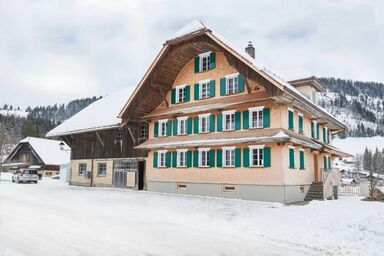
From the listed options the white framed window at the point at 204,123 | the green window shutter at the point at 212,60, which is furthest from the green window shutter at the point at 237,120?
the green window shutter at the point at 212,60

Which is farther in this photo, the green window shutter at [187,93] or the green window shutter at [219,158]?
the green window shutter at [187,93]

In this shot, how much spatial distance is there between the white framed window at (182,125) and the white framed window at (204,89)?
218 cm

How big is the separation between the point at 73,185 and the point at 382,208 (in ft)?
92.7

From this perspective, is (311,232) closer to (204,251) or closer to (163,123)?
(204,251)

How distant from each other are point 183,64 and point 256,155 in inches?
377

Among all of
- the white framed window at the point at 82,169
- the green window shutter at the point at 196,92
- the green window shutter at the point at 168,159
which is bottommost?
the white framed window at the point at 82,169

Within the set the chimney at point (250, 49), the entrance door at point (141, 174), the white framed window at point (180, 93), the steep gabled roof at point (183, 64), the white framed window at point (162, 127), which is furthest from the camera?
the entrance door at point (141, 174)

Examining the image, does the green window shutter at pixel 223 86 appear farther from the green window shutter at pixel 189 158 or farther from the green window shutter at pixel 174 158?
the green window shutter at pixel 174 158

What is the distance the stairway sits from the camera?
23389 millimetres

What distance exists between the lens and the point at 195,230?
13.5 m

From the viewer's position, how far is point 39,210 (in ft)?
55.8

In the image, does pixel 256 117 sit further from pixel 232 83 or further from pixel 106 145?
pixel 106 145

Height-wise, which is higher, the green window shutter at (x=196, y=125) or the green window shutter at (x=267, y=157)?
the green window shutter at (x=196, y=125)

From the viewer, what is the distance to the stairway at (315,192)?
23.4 m
